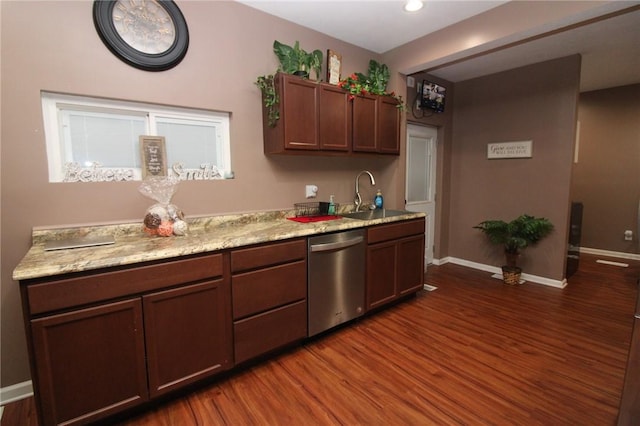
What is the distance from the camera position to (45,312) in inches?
52.7

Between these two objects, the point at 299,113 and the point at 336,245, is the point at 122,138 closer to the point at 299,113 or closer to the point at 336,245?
the point at 299,113

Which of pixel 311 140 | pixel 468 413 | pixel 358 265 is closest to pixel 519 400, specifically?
pixel 468 413

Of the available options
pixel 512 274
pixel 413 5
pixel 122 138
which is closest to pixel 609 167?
pixel 512 274

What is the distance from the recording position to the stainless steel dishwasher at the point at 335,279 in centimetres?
227

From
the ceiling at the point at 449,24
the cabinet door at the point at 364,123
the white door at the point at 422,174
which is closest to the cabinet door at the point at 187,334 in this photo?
the cabinet door at the point at 364,123

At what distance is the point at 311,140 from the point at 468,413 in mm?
2151

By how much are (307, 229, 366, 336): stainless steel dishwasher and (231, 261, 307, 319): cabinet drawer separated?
0.10 metres

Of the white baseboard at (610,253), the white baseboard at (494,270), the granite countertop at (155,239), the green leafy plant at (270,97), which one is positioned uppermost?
the green leafy plant at (270,97)

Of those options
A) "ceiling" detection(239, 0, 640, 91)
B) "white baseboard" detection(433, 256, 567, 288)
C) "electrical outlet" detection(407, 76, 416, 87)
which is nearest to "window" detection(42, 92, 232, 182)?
"ceiling" detection(239, 0, 640, 91)

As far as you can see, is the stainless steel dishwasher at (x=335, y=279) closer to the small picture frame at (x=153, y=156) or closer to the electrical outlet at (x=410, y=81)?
the small picture frame at (x=153, y=156)

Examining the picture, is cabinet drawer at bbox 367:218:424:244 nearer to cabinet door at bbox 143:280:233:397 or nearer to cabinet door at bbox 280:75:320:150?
cabinet door at bbox 280:75:320:150

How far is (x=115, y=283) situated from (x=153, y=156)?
1.05 meters

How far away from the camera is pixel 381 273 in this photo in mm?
2742

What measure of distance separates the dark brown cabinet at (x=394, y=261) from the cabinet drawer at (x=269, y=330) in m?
0.74
